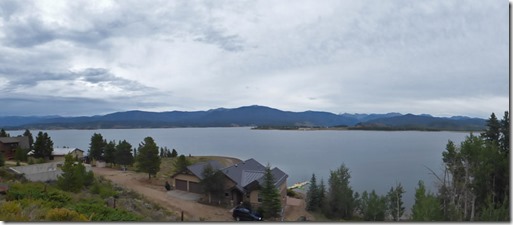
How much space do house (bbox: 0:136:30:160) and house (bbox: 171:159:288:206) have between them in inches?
365

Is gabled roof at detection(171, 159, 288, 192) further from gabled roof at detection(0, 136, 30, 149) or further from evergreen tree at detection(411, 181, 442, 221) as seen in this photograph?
gabled roof at detection(0, 136, 30, 149)

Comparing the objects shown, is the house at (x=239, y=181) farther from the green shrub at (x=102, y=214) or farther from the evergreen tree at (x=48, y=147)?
the evergreen tree at (x=48, y=147)

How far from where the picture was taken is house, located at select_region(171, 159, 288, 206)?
28.1 feet

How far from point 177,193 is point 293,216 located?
3954mm

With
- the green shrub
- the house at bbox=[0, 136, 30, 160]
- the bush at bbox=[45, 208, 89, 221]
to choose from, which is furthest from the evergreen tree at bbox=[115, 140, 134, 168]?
the bush at bbox=[45, 208, 89, 221]

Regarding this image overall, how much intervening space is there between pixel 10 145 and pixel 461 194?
17.2 meters

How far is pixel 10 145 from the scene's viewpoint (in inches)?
589

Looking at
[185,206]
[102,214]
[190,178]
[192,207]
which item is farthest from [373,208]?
[190,178]

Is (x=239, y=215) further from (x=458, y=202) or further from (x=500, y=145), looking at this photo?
(x=500, y=145)

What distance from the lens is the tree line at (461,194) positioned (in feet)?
11.6

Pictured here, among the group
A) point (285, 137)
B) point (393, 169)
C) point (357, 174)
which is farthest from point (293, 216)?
point (285, 137)

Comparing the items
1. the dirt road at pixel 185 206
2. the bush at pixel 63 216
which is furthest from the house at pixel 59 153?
the bush at pixel 63 216

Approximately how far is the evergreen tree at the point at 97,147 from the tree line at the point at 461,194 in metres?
11.4

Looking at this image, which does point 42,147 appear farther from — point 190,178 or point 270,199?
point 270,199
